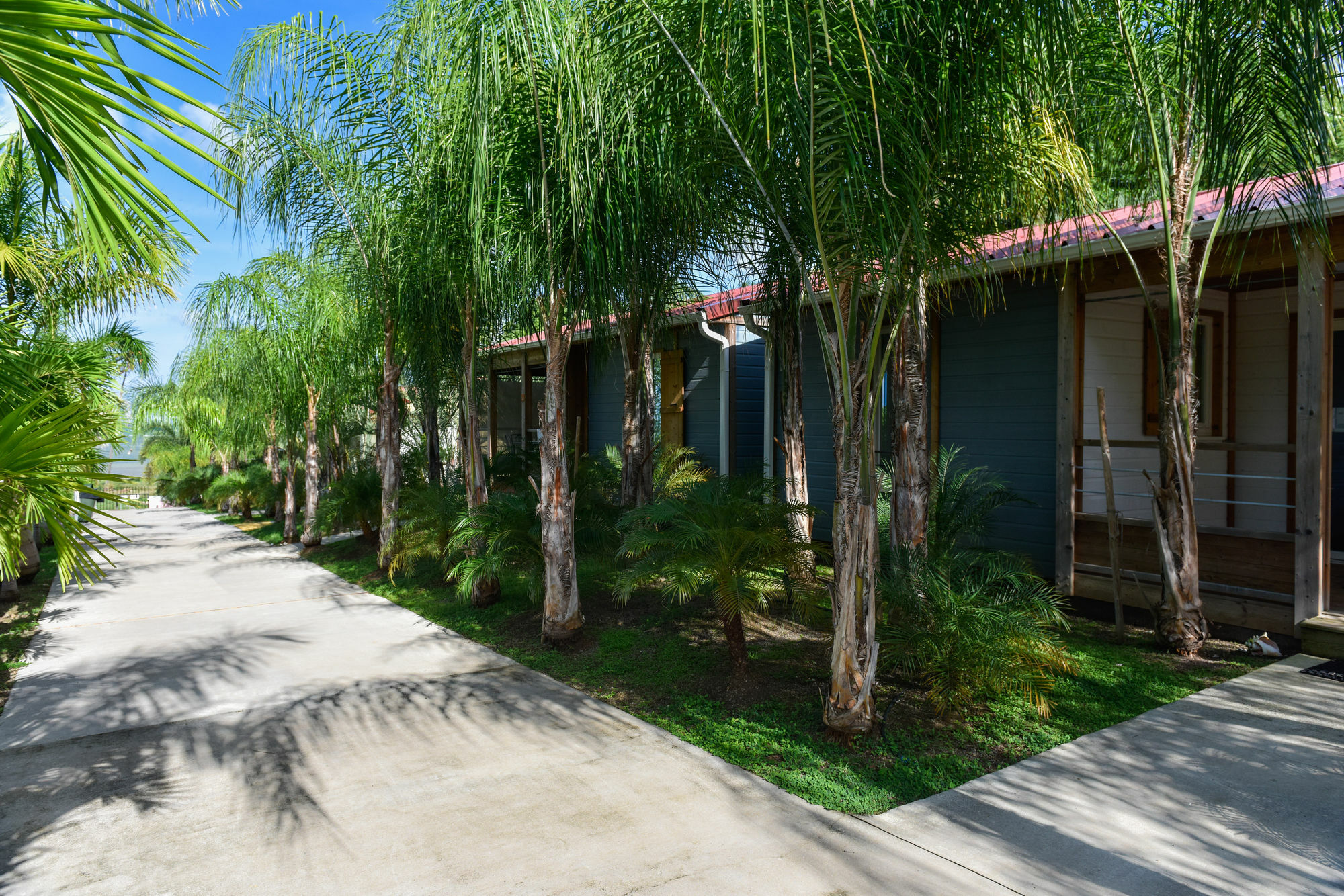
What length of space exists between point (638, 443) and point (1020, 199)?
479cm

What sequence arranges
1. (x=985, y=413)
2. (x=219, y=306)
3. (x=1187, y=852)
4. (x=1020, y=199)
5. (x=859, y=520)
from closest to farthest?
(x=1187, y=852), (x=859, y=520), (x=1020, y=199), (x=985, y=413), (x=219, y=306)

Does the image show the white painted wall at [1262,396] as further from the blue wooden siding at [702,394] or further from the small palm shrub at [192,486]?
the small palm shrub at [192,486]

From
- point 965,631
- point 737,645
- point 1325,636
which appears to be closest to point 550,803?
point 737,645

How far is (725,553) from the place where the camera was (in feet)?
17.4

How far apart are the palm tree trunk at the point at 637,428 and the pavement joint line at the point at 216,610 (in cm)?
247

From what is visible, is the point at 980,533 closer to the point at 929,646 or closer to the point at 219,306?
the point at 929,646

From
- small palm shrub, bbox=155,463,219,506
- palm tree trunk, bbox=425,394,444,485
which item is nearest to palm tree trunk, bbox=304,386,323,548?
palm tree trunk, bbox=425,394,444,485

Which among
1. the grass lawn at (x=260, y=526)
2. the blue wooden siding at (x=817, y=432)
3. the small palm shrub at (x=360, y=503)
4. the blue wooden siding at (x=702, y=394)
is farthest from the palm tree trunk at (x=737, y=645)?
the grass lawn at (x=260, y=526)

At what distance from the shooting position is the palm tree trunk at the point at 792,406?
7605mm

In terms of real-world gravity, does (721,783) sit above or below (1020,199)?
below

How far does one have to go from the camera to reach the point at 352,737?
15.9ft

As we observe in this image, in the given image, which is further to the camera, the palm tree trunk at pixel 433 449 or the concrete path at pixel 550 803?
the palm tree trunk at pixel 433 449

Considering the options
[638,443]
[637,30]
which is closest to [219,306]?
[638,443]

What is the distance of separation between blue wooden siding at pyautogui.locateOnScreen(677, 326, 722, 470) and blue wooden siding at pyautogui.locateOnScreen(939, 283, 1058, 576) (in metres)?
4.30
